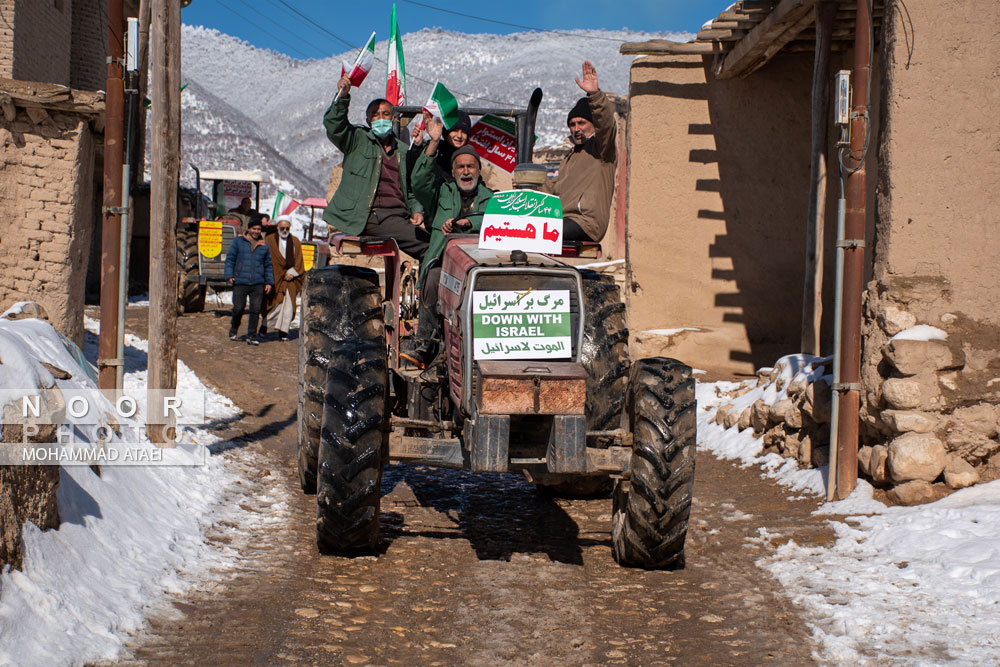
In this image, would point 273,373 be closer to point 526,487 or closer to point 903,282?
point 526,487

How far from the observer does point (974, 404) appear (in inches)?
247

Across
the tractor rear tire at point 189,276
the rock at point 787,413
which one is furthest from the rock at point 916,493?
the tractor rear tire at point 189,276

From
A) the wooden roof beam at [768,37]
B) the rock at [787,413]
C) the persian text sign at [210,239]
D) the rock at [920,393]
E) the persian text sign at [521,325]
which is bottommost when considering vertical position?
the rock at [787,413]

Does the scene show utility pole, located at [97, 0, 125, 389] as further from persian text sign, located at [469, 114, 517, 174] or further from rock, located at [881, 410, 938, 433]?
rock, located at [881, 410, 938, 433]

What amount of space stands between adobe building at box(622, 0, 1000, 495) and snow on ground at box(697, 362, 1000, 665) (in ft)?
1.37

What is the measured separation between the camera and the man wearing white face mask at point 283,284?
14.9m

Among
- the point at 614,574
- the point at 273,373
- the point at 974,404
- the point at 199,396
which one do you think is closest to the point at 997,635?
the point at 614,574

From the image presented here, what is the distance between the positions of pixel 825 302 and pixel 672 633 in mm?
7374

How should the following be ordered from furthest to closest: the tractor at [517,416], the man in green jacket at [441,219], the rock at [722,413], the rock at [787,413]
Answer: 1. the rock at [722,413]
2. the rock at [787,413]
3. the man in green jacket at [441,219]
4. the tractor at [517,416]

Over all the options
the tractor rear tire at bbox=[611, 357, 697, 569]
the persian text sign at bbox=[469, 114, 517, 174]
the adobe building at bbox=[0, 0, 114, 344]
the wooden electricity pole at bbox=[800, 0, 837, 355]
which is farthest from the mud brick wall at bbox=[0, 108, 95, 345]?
the wooden electricity pole at bbox=[800, 0, 837, 355]

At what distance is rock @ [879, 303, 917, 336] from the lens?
21.2 feet

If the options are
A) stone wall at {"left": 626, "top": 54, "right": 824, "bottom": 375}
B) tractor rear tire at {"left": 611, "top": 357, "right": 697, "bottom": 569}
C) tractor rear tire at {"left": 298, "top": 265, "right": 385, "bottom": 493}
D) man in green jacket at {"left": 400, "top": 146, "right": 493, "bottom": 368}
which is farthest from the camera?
stone wall at {"left": 626, "top": 54, "right": 824, "bottom": 375}

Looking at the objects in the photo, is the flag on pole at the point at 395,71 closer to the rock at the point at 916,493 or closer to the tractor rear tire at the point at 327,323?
the tractor rear tire at the point at 327,323

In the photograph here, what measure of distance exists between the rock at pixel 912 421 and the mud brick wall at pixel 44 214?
7.19 meters
